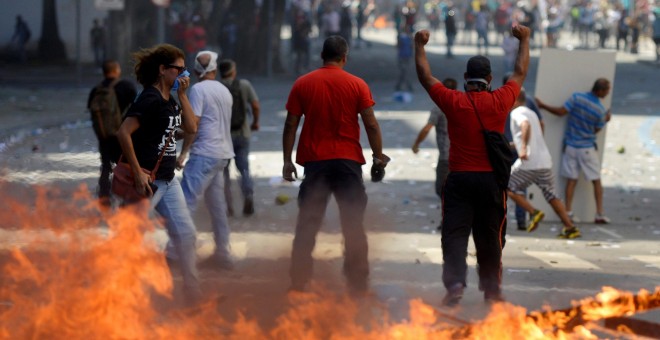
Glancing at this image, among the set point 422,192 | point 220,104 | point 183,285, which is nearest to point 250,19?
point 422,192

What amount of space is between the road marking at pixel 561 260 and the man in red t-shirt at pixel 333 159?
249 cm

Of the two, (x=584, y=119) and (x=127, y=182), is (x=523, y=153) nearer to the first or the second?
(x=584, y=119)

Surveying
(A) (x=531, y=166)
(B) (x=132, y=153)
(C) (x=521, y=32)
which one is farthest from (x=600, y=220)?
(B) (x=132, y=153)

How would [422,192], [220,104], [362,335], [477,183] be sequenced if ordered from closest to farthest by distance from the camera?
1. [362,335]
2. [477,183]
3. [220,104]
4. [422,192]

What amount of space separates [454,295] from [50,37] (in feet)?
94.7

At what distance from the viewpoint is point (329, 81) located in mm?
7980

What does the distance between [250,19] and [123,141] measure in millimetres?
26409

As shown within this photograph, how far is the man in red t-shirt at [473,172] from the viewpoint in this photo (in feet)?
25.0

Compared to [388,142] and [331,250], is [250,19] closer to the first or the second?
[388,142]

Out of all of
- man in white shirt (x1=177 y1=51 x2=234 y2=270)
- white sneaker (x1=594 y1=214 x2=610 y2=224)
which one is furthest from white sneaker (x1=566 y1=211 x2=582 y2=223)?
man in white shirt (x1=177 y1=51 x2=234 y2=270)

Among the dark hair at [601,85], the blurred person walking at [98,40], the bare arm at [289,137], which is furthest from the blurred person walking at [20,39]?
the bare arm at [289,137]

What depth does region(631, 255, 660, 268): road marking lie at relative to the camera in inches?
394

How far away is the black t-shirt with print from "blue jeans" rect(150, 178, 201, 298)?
0.13m

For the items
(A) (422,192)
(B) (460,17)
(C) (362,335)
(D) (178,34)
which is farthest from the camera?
(B) (460,17)
